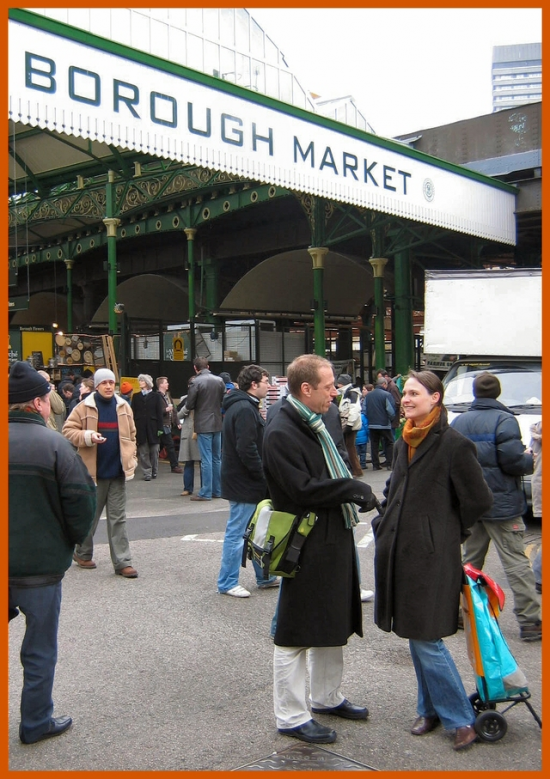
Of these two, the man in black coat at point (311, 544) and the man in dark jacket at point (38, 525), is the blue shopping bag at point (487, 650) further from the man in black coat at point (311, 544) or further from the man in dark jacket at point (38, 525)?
the man in dark jacket at point (38, 525)

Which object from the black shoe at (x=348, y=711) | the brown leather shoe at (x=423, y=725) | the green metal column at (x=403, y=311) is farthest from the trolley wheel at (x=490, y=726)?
the green metal column at (x=403, y=311)

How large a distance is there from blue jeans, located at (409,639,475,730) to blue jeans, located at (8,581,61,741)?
182 cm

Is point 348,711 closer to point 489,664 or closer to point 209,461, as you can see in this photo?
point 489,664

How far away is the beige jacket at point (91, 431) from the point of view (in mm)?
7020

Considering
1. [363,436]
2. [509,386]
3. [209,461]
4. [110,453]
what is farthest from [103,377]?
[363,436]

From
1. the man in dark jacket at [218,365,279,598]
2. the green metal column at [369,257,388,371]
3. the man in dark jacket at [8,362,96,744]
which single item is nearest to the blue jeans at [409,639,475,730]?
the man in dark jacket at [8,362,96,744]

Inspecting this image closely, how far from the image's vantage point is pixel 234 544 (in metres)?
6.32

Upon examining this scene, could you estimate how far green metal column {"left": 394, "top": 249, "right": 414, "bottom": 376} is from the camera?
20.6m

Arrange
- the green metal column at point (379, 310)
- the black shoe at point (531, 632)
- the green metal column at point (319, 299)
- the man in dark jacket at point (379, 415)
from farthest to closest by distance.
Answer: the green metal column at point (379, 310), the green metal column at point (319, 299), the man in dark jacket at point (379, 415), the black shoe at point (531, 632)

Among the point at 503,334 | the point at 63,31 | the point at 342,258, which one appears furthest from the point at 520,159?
the point at 63,31

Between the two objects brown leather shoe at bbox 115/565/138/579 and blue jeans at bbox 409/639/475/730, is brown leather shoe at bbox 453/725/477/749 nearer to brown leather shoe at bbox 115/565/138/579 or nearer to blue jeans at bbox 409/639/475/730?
blue jeans at bbox 409/639/475/730

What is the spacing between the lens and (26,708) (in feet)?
12.6

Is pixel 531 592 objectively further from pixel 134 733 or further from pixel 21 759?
pixel 21 759

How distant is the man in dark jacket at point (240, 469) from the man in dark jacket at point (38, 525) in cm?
245
